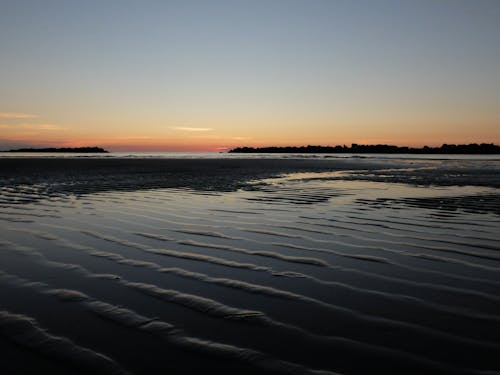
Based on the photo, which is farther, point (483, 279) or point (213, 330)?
point (483, 279)

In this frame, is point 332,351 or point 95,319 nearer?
point 332,351

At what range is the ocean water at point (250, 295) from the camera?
3199 millimetres

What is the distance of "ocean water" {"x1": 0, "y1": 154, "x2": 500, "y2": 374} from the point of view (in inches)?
126

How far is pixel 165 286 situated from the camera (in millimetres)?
4914

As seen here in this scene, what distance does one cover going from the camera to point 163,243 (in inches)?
286

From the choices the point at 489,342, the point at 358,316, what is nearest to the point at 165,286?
the point at 358,316

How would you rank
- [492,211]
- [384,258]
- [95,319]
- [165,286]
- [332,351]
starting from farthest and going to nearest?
[492,211]
[384,258]
[165,286]
[95,319]
[332,351]

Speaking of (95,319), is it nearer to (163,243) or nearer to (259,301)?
(259,301)

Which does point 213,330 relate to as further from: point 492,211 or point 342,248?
point 492,211

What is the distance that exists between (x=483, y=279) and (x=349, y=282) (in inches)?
68.3

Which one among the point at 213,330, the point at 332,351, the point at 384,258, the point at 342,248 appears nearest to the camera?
the point at 332,351

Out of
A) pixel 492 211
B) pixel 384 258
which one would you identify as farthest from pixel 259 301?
pixel 492 211

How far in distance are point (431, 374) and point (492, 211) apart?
371 inches

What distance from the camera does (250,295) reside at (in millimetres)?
4648
